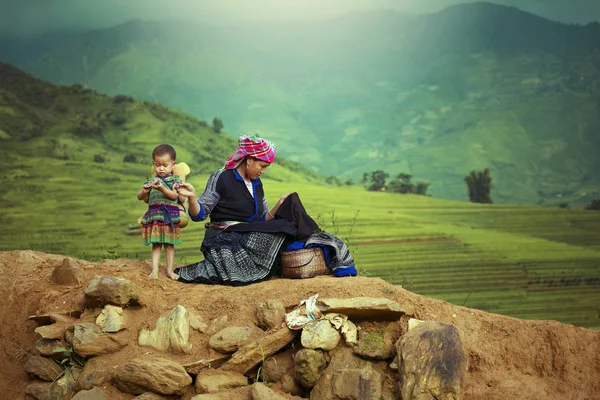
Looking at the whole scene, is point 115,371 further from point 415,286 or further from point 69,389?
point 415,286

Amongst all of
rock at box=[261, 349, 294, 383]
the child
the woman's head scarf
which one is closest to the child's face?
the child

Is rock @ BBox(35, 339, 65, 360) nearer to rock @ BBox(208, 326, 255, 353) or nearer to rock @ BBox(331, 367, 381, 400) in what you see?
rock @ BBox(208, 326, 255, 353)

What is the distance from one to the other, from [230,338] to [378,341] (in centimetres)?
100

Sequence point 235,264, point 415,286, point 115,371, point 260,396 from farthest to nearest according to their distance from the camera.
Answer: point 415,286
point 235,264
point 115,371
point 260,396

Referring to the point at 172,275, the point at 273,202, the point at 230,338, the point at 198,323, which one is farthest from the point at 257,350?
the point at 273,202

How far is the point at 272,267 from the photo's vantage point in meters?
5.17

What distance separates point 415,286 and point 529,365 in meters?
4.59

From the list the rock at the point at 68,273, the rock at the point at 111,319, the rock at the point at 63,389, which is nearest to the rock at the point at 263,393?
the rock at the point at 111,319

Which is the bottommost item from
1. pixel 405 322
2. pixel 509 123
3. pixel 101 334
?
pixel 101 334

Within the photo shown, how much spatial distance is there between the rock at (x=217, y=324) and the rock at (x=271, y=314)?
0.82ft

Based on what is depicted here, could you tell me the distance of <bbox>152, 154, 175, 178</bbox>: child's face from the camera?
4.95 metres

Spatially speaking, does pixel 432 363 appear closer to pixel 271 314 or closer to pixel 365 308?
pixel 365 308

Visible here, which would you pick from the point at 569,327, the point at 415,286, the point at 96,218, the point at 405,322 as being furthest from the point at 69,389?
the point at 96,218

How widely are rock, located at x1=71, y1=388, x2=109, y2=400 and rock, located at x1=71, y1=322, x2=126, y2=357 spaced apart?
0.33m
